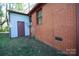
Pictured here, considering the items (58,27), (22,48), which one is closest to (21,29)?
(22,48)

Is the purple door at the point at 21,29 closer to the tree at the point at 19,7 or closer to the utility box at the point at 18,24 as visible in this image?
the utility box at the point at 18,24

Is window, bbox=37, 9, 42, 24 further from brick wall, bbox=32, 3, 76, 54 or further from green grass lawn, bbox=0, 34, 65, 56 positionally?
green grass lawn, bbox=0, 34, 65, 56

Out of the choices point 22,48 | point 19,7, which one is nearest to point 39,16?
point 19,7

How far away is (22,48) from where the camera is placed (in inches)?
87.0

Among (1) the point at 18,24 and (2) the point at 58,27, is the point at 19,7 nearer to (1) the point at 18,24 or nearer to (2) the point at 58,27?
(1) the point at 18,24

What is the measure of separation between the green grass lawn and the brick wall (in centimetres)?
7

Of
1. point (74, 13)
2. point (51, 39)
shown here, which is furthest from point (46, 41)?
point (74, 13)

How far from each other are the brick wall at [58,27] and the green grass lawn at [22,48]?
0.21ft

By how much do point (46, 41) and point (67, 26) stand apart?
0.24m

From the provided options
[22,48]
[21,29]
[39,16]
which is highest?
[39,16]

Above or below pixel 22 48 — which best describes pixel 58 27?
above

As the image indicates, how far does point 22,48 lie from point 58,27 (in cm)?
38

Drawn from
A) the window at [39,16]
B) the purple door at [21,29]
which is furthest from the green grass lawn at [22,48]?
the window at [39,16]

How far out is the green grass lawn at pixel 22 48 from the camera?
2.20 metres
